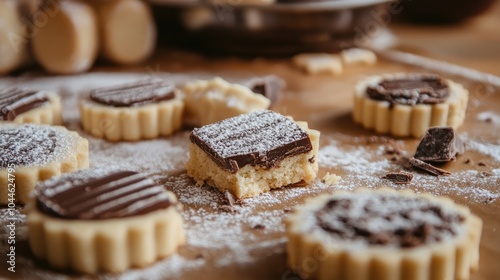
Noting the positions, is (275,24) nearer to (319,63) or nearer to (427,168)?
(319,63)

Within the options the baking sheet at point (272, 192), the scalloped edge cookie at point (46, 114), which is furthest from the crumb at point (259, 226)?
the scalloped edge cookie at point (46, 114)

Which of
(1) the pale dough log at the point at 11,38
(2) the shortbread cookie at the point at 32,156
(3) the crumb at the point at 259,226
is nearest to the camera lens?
(3) the crumb at the point at 259,226

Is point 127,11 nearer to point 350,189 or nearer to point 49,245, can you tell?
point 350,189

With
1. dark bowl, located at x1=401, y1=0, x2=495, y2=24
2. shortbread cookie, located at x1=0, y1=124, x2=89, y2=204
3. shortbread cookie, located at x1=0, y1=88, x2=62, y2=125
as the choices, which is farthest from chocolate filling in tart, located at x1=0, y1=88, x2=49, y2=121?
dark bowl, located at x1=401, y1=0, x2=495, y2=24

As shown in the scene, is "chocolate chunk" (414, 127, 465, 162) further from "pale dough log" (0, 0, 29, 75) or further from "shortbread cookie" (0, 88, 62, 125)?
"pale dough log" (0, 0, 29, 75)

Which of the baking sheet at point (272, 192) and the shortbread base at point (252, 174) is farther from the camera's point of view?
the shortbread base at point (252, 174)

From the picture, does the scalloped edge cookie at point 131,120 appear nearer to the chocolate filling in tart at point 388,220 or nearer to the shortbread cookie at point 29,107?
the shortbread cookie at point 29,107

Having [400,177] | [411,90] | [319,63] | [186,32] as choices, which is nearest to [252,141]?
[400,177]
